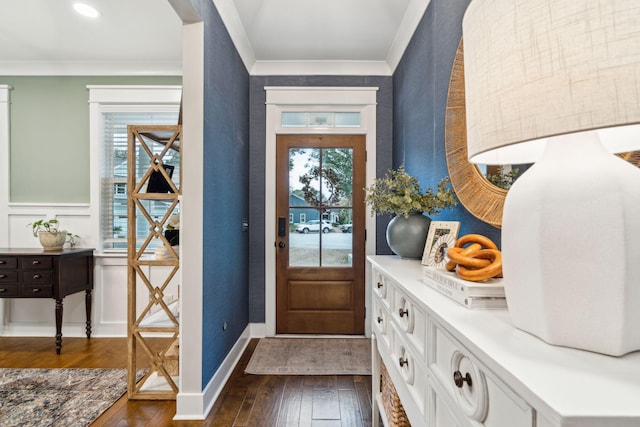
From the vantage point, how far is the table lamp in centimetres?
43

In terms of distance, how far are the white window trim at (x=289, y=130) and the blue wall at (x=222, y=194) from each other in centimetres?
25

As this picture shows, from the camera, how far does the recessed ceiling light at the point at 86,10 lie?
243 centimetres

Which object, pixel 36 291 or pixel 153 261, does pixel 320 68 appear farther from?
pixel 36 291

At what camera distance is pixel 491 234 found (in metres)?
1.31

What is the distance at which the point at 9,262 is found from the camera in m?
2.86

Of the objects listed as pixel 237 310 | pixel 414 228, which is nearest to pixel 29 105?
pixel 237 310

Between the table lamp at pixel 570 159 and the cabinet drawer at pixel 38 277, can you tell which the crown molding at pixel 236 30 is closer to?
the table lamp at pixel 570 159

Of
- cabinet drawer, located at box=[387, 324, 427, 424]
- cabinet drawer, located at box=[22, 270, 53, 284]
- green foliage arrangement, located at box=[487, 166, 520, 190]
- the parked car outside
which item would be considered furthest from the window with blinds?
green foliage arrangement, located at box=[487, 166, 520, 190]

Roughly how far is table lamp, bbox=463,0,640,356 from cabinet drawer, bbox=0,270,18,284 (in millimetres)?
3753

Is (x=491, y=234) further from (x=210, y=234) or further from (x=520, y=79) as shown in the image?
(x=210, y=234)

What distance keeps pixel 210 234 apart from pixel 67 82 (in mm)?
2661

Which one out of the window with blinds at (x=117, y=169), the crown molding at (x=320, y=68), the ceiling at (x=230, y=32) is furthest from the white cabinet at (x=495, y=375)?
the window with blinds at (x=117, y=169)

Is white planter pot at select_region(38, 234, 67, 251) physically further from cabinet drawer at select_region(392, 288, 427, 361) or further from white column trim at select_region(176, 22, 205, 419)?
cabinet drawer at select_region(392, 288, 427, 361)

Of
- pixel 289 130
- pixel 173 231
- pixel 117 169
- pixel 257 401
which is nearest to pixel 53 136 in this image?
pixel 117 169
